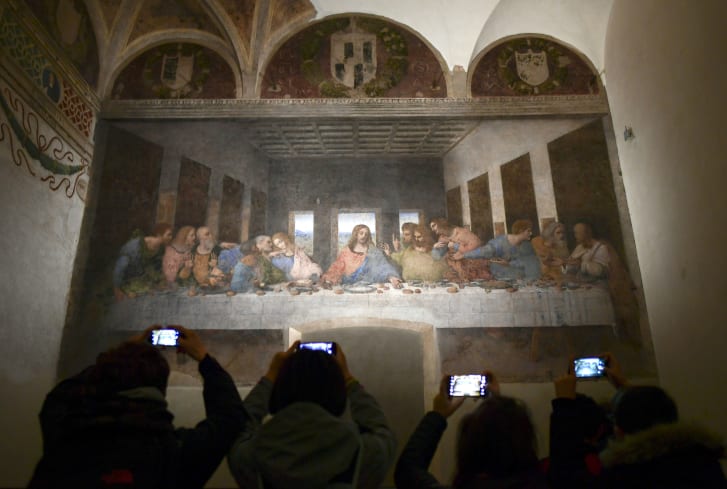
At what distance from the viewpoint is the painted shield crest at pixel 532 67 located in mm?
7312

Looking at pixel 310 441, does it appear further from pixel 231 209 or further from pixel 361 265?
pixel 231 209

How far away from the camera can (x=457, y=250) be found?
653cm

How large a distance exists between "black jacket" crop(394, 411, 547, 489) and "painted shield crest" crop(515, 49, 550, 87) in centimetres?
611

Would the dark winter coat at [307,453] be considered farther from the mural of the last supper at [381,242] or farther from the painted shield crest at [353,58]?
the painted shield crest at [353,58]

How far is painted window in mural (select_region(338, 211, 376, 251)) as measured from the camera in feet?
21.6

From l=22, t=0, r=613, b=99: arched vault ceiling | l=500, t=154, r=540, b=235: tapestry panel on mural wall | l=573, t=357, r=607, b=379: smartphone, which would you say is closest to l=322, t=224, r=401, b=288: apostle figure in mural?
l=500, t=154, r=540, b=235: tapestry panel on mural wall

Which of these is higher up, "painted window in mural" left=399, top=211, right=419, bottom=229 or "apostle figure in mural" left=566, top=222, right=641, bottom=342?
"painted window in mural" left=399, top=211, right=419, bottom=229

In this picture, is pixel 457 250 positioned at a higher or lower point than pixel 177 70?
lower

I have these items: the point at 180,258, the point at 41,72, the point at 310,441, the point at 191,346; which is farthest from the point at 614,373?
the point at 41,72

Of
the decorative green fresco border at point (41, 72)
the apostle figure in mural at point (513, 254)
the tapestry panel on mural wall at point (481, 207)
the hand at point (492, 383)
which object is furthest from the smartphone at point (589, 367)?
the decorative green fresco border at point (41, 72)

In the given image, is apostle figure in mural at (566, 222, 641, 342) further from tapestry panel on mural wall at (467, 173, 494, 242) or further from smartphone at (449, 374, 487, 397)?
smartphone at (449, 374, 487, 397)

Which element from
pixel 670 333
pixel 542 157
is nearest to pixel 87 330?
pixel 542 157

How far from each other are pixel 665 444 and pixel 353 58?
6.47 metres

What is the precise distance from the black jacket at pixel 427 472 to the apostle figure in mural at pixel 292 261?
13.5 ft
